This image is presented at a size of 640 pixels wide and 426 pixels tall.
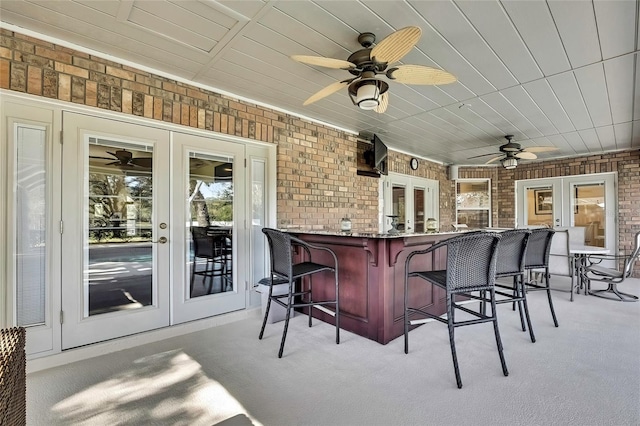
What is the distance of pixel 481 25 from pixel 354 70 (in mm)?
918

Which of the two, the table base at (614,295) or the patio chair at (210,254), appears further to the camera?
the table base at (614,295)

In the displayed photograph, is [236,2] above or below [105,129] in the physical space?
above

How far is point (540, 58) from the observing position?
2.57 m

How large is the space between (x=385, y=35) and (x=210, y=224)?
94.5 inches

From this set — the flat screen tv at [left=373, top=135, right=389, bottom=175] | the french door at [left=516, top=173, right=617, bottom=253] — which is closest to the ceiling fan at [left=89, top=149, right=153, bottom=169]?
the flat screen tv at [left=373, top=135, right=389, bottom=175]

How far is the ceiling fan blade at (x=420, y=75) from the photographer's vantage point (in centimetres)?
209

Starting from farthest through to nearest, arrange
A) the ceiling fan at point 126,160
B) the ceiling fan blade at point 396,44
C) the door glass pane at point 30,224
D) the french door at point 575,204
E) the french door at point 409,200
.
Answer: the french door at point 575,204 → the french door at point 409,200 → the ceiling fan at point 126,160 → the door glass pane at point 30,224 → the ceiling fan blade at point 396,44

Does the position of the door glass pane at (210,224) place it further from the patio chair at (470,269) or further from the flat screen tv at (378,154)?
the flat screen tv at (378,154)

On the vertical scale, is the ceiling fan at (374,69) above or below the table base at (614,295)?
above

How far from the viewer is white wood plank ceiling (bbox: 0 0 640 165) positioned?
78.5 inches

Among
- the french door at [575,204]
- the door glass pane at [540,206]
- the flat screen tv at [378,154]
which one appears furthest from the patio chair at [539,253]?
the door glass pane at [540,206]

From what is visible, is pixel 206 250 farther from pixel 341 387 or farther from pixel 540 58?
pixel 540 58

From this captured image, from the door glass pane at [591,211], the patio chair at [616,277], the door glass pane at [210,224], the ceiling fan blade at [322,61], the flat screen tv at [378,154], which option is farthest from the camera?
the door glass pane at [591,211]

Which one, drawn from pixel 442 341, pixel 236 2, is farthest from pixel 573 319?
pixel 236 2
